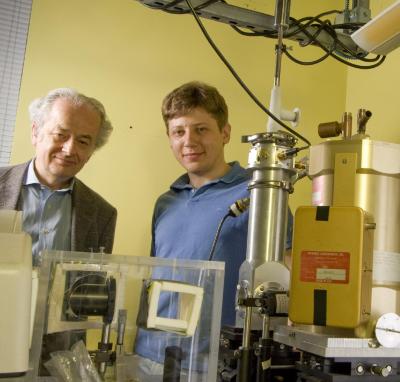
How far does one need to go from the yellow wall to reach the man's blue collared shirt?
0.26 m

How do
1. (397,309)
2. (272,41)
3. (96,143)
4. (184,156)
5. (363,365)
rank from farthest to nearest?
(272,41)
(96,143)
(184,156)
(397,309)
(363,365)

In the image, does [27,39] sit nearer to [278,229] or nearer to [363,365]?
[278,229]

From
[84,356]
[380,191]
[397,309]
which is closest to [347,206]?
[380,191]

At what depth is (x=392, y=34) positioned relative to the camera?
2.74 ft

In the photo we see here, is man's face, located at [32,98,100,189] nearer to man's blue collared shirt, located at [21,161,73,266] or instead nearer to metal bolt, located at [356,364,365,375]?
man's blue collared shirt, located at [21,161,73,266]

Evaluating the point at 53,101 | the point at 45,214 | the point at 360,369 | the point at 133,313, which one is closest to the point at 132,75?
the point at 53,101

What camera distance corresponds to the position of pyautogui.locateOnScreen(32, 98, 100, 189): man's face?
1.49 m

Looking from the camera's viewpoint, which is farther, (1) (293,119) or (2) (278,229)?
(1) (293,119)

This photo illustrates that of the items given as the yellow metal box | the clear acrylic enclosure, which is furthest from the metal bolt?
the clear acrylic enclosure

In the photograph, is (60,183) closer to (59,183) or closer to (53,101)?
(59,183)

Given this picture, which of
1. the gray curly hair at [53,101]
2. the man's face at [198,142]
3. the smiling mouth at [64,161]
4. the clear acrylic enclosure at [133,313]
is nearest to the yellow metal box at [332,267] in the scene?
the clear acrylic enclosure at [133,313]

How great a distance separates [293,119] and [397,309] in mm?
517

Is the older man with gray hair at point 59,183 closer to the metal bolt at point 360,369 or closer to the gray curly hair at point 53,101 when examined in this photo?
the gray curly hair at point 53,101

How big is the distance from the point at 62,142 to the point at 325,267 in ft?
3.43
